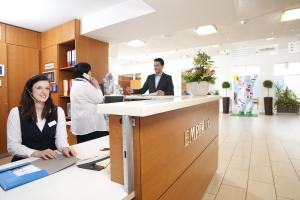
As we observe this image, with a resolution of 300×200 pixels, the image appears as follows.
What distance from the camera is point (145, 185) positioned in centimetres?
101

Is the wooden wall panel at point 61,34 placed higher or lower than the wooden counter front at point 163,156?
higher

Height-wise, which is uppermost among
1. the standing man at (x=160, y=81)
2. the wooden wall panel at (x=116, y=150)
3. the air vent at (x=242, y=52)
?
the air vent at (x=242, y=52)

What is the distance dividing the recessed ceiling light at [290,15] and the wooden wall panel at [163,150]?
425cm

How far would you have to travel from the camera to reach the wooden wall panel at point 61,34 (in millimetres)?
3881

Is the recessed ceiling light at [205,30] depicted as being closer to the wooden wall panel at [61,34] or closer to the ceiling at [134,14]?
the ceiling at [134,14]

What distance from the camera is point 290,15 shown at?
Result: 4.52 metres

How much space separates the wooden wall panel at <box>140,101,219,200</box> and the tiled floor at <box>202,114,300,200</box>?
3.93 feet

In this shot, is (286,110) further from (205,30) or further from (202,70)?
(202,70)

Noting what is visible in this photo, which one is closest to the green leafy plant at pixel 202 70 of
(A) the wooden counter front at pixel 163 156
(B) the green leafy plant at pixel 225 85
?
(A) the wooden counter front at pixel 163 156

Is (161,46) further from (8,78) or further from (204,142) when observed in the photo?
(204,142)

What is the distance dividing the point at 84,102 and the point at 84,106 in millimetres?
58

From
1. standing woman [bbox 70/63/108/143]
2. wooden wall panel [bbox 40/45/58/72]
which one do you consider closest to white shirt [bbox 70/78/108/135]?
standing woman [bbox 70/63/108/143]

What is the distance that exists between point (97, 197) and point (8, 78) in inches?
168

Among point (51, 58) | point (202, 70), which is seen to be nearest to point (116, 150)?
point (202, 70)
